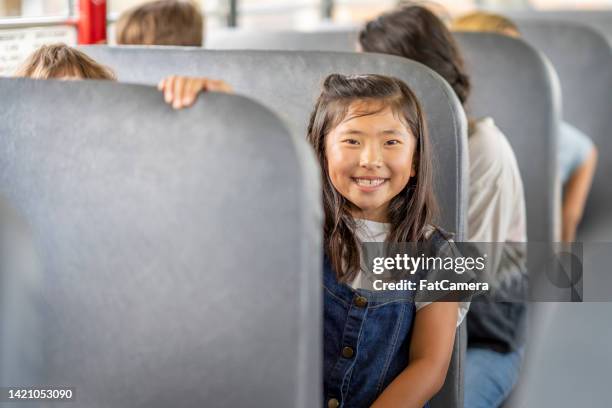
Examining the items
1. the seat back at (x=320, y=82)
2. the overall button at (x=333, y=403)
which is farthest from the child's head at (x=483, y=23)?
the overall button at (x=333, y=403)

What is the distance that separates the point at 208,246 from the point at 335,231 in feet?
1.23

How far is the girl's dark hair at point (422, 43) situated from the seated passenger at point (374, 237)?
1.90 feet

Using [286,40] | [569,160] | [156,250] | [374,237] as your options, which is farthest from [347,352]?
[569,160]

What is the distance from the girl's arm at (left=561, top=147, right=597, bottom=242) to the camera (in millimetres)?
2764

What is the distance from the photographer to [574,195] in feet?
9.13

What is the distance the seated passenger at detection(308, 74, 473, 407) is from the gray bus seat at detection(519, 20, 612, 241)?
67.3 inches

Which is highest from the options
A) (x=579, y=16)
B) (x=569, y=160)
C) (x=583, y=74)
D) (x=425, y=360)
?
(x=579, y=16)

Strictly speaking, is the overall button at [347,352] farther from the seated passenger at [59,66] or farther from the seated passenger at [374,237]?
the seated passenger at [59,66]

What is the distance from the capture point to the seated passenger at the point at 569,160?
274cm

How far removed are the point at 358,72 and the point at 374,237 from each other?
0.30 m

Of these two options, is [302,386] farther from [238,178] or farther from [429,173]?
[429,173]

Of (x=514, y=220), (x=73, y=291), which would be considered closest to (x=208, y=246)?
(x=73, y=291)

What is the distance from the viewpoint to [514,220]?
1.92 metres

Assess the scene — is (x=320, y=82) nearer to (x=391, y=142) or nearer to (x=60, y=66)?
(x=391, y=142)
